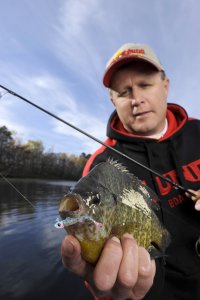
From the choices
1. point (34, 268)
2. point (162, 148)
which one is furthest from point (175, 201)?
point (34, 268)

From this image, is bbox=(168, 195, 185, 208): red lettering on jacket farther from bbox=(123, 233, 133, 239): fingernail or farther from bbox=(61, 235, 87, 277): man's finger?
bbox=(61, 235, 87, 277): man's finger

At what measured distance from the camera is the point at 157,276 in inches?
84.6

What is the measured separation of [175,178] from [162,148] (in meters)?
0.40

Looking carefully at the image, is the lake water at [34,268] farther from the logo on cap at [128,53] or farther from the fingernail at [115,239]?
the fingernail at [115,239]

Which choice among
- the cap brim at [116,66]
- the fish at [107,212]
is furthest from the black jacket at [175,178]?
the cap brim at [116,66]

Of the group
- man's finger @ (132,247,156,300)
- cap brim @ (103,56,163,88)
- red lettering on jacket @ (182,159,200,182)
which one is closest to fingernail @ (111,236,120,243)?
man's finger @ (132,247,156,300)

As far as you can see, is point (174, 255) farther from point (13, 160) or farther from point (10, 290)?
point (13, 160)

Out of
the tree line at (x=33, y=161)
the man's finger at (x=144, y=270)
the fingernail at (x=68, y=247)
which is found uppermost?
the tree line at (x=33, y=161)

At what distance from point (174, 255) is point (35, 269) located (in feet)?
22.8

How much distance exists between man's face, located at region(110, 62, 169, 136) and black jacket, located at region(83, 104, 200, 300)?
0.63ft

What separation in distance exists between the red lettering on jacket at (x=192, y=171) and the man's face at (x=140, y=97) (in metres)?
0.60

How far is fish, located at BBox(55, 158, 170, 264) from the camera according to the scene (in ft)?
4.67

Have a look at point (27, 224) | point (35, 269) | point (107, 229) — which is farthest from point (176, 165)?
point (27, 224)

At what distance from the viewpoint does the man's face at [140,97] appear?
3018mm
